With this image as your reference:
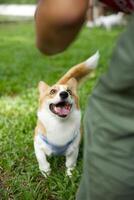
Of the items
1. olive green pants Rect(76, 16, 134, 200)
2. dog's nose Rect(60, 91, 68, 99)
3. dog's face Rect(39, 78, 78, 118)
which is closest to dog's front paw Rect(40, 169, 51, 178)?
dog's face Rect(39, 78, 78, 118)

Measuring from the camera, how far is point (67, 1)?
1.44 m

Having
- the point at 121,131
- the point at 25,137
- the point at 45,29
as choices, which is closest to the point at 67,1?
the point at 45,29

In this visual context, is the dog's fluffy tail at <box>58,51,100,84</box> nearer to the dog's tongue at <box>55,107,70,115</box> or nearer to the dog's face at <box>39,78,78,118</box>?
the dog's face at <box>39,78,78,118</box>

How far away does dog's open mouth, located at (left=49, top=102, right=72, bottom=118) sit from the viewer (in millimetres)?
3493

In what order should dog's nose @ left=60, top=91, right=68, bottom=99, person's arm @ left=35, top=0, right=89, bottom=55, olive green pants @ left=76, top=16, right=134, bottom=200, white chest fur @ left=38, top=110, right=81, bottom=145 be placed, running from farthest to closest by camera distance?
white chest fur @ left=38, top=110, right=81, bottom=145 → dog's nose @ left=60, top=91, right=68, bottom=99 → olive green pants @ left=76, top=16, right=134, bottom=200 → person's arm @ left=35, top=0, right=89, bottom=55

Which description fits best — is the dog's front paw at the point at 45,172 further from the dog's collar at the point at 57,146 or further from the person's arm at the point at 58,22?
the person's arm at the point at 58,22

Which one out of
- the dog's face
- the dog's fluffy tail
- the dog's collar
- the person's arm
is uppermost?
the person's arm

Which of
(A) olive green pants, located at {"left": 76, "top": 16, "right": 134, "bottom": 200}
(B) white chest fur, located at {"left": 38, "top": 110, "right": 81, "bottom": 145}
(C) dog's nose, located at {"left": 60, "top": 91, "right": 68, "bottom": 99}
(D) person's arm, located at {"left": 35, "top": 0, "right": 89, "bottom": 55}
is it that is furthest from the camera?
(B) white chest fur, located at {"left": 38, "top": 110, "right": 81, "bottom": 145}

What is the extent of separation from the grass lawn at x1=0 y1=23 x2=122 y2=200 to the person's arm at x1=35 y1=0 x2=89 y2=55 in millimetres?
617

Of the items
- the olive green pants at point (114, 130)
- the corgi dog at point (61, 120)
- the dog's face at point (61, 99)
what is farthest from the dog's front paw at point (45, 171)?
the olive green pants at point (114, 130)

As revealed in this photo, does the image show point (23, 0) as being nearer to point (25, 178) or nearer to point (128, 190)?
point (25, 178)

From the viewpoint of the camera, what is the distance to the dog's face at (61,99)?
346 cm

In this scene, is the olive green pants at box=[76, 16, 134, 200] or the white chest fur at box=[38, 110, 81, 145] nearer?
the olive green pants at box=[76, 16, 134, 200]

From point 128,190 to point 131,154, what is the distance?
0.10 metres
